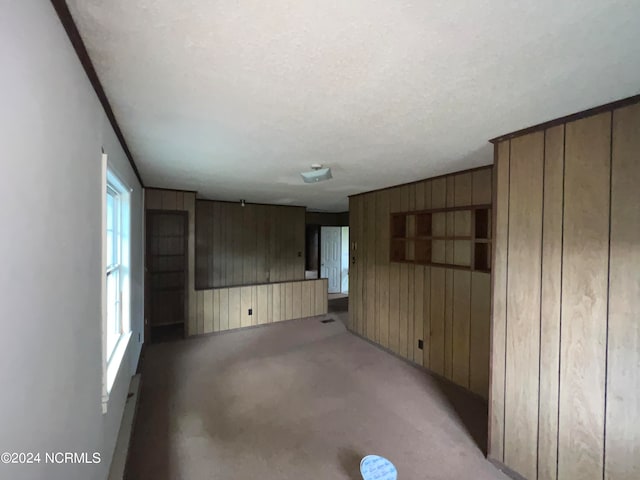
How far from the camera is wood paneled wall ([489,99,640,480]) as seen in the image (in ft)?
4.80

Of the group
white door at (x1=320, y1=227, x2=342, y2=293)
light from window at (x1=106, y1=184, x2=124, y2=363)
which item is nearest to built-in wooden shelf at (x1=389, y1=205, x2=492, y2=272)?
light from window at (x1=106, y1=184, x2=124, y2=363)

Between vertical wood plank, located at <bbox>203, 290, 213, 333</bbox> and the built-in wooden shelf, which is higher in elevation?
the built-in wooden shelf

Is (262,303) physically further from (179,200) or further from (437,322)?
(437,322)

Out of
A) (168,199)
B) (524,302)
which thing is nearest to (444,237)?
(524,302)

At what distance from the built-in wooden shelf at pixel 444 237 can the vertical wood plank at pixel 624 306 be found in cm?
128


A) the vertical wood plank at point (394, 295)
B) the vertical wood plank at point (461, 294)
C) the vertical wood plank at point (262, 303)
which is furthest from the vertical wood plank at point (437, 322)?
the vertical wood plank at point (262, 303)

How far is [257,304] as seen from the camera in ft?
16.6

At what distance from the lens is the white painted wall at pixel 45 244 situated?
2.08ft

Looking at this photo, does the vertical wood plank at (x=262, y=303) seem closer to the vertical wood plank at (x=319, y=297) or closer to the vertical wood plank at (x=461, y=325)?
the vertical wood plank at (x=319, y=297)

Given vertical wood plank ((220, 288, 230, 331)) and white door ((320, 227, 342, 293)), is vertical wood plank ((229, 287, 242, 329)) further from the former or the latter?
white door ((320, 227, 342, 293))

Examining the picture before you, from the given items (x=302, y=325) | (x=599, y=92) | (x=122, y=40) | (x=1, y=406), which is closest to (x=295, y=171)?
(x=122, y=40)

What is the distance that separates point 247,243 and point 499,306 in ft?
15.5

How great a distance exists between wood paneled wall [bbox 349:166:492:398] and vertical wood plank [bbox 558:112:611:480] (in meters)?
1.12

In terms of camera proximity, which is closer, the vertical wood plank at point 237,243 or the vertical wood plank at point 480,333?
the vertical wood plank at point 480,333
